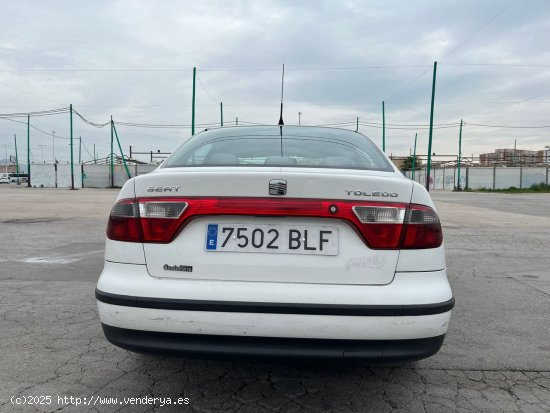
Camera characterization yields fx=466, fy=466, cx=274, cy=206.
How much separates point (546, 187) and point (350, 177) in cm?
4927

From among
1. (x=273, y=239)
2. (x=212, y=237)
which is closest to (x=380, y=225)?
(x=273, y=239)

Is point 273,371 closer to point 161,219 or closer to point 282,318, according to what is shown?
point 282,318

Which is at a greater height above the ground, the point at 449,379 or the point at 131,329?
the point at 131,329

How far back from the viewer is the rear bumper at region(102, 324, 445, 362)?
2.02 m

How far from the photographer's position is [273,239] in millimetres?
2111

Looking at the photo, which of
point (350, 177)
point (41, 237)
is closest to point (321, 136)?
point (350, 177)

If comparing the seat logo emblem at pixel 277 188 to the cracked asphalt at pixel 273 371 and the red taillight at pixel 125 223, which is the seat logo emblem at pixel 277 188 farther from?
the cracked asphalt at pixel 273 371

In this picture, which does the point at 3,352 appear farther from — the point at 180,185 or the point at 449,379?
the point at 449,379

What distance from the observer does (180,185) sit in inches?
84.7

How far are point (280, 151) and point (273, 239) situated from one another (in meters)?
1.07

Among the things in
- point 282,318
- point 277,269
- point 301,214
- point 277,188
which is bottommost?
point 282,318

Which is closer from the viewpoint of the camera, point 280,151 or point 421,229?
point 421,229

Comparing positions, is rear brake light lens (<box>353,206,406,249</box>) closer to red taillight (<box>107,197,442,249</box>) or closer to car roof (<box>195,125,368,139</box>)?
red taillight (<box>107,197,442,249</box>)

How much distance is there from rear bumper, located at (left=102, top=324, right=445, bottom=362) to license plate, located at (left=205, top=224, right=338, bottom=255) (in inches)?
15.4
